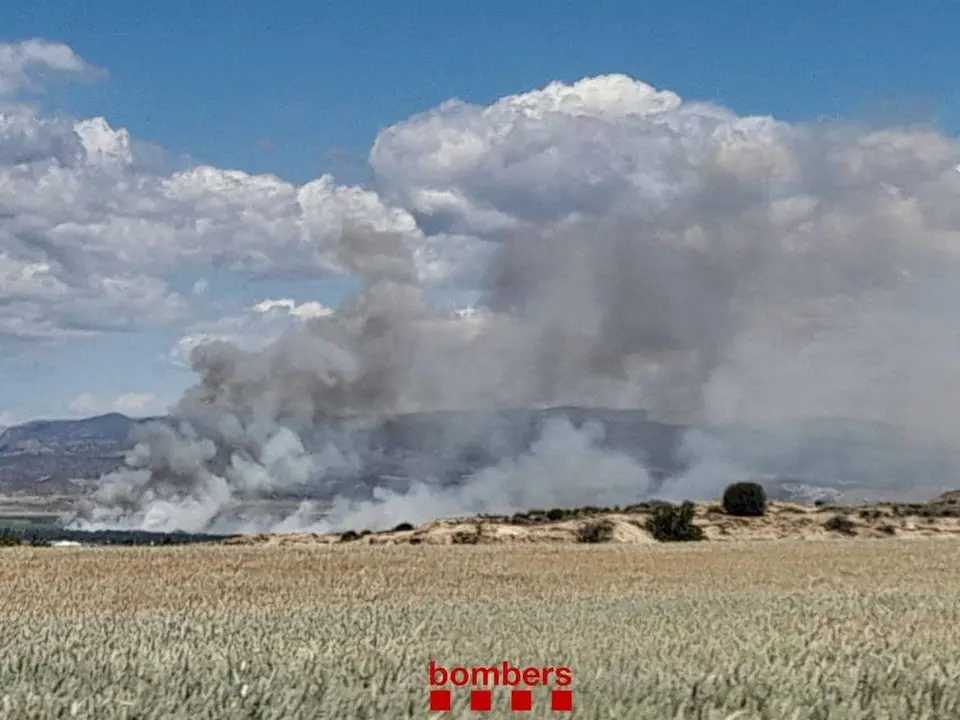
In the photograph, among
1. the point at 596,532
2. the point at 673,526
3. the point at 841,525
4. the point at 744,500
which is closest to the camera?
the point at 596,532

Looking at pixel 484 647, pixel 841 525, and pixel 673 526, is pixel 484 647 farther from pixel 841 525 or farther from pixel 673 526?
pixel 841 525

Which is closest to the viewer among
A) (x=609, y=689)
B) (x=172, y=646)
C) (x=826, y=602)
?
(x=609, y=689)

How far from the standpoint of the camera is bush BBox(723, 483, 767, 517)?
83.9 metres

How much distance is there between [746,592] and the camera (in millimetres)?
26875

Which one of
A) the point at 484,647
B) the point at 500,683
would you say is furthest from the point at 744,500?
the point at 500,683

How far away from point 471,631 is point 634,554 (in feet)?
97.4

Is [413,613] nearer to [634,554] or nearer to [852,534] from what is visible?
[634,554]

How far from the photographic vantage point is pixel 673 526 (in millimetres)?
69688

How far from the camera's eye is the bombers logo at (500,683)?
9.82 meters

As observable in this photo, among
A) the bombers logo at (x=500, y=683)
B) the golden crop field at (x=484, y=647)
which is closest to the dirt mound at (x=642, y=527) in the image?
the golden crop field at (x=484, y=647)

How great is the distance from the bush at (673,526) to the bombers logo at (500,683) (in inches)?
2281

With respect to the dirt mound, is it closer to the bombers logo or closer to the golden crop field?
the golden crop field

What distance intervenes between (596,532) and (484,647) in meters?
55.3

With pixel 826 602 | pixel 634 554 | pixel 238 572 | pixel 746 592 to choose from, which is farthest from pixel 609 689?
pixel 634 554
